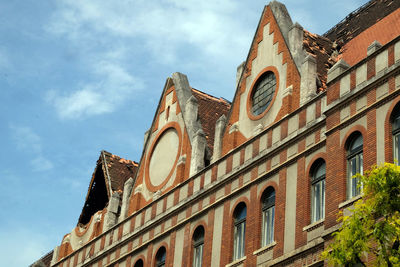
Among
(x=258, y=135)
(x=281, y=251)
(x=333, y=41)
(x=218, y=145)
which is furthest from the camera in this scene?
(x=333, y=41)

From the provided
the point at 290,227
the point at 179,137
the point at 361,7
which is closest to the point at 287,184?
the point at 290,227

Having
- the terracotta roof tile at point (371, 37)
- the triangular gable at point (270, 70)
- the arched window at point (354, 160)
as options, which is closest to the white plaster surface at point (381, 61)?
the arched window at point (354, 160)

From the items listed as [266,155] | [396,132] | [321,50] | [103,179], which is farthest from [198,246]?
[103,179]

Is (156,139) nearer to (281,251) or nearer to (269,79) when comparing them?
(269,79)

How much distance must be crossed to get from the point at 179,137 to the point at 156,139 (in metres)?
2.01

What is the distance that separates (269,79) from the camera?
38719 mm

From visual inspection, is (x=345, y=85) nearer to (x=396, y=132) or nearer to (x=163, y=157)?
(x=396, y=132)

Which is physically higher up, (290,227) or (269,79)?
(269,79)

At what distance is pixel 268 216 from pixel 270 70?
251 inches

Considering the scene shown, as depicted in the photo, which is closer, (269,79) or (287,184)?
(287,184)

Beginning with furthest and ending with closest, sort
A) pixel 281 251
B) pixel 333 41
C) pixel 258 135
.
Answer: pixel 333 41 → pixel 258 135 → pixel 281 251

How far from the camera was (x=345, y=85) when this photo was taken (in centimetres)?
3303

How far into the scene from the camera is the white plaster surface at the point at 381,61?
31.6 meters

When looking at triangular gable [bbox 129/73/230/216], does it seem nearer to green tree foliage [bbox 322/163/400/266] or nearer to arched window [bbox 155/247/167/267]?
arched window [bbox 155/247/167/267]
